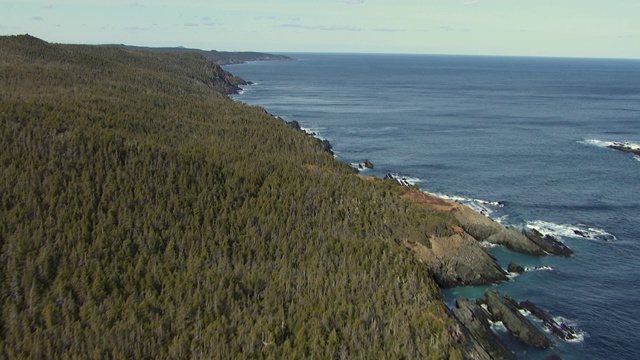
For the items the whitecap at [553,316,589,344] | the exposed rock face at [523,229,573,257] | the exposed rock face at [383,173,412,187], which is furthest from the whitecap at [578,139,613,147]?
the whitecap at [553,316,589,344]

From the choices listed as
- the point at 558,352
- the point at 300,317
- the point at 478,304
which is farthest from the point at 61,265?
the point at 558,352

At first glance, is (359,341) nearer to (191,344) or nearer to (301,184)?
(191,344)

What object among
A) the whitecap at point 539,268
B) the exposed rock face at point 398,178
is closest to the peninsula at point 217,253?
the whitecap at point 539,268

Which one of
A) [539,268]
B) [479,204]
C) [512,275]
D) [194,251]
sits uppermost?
[194,251]

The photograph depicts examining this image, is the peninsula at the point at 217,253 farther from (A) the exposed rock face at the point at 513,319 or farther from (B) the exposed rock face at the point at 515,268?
(B) the exposed rock face at the point at 515,268

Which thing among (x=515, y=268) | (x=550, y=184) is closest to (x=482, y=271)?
(x=515, y=268)

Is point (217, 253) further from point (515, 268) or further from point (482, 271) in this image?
point (515, 268)
